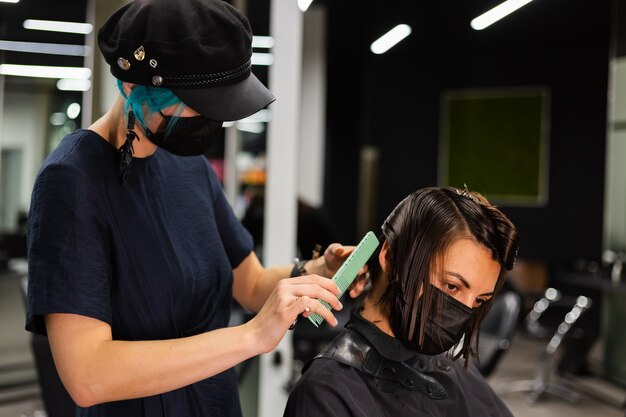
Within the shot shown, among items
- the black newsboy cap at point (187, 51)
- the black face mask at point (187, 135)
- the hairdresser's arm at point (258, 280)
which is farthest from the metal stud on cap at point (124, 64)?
the hairdresser's arm at point (258, 280)

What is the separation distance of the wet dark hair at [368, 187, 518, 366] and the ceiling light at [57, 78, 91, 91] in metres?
2.07

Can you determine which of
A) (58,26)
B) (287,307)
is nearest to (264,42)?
(58,26)

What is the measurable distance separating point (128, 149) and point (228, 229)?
438 millimetres

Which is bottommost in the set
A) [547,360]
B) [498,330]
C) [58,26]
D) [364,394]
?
[547,360]

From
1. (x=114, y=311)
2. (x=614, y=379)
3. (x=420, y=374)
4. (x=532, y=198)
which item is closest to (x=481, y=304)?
(x=420, y=374)

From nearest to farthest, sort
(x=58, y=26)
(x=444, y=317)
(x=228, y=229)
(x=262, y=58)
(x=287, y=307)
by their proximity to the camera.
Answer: (x=287, y=307), (x=444, y=317), (x=228, y=229), (x=262, y=58), (x=58, y=26)

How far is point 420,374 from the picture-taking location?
1.52m

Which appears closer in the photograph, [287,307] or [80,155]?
[287,307]

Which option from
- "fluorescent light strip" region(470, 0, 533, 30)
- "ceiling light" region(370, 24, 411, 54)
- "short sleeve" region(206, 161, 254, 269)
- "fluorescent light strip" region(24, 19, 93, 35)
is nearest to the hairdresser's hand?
"short sleeve" region(206, 161, 254, 269)

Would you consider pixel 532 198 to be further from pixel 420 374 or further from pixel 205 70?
pixel 205 70

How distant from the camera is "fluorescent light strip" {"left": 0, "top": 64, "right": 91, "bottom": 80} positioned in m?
3.28

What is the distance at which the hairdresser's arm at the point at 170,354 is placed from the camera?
41.9 inches

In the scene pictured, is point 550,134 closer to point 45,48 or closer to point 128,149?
point 45,48

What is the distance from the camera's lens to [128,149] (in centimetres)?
122
